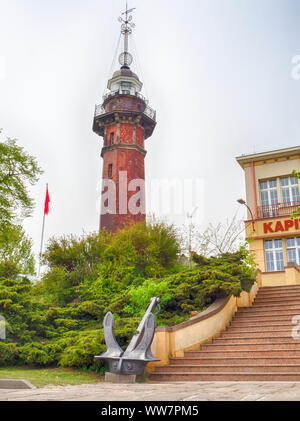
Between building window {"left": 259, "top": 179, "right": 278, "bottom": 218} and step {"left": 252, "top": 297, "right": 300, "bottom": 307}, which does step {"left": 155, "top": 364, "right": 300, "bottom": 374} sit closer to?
step {"left": 252, "top": 297, "right": 300, "bottom": 307}

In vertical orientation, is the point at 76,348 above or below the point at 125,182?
below

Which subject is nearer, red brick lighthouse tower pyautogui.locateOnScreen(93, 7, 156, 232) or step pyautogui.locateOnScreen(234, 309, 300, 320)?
step pyautogui.locateOnScreen(234, 309, 300, 320)

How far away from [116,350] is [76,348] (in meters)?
1.32

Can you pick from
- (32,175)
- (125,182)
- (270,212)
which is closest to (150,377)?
(32,175)

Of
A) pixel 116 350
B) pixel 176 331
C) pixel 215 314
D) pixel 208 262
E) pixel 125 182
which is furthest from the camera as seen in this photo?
pixel 125 182

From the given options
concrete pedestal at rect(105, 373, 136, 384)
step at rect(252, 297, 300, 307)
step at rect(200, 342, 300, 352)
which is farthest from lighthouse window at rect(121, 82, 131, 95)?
concrete pedestal at rect(105, 373, 136, 384)

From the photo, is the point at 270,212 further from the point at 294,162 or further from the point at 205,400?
the point at 205,400

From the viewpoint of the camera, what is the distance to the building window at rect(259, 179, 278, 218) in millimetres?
23656

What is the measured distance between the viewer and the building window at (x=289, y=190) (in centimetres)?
2345

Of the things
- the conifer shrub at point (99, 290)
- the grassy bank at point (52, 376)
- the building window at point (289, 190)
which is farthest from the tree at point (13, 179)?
the building window at point (289, 190)

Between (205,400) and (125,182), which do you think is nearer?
(205,400)

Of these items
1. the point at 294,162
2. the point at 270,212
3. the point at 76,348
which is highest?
the point at 294,162

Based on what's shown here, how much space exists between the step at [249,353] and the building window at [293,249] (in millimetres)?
12807

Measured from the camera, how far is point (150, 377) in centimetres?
902
